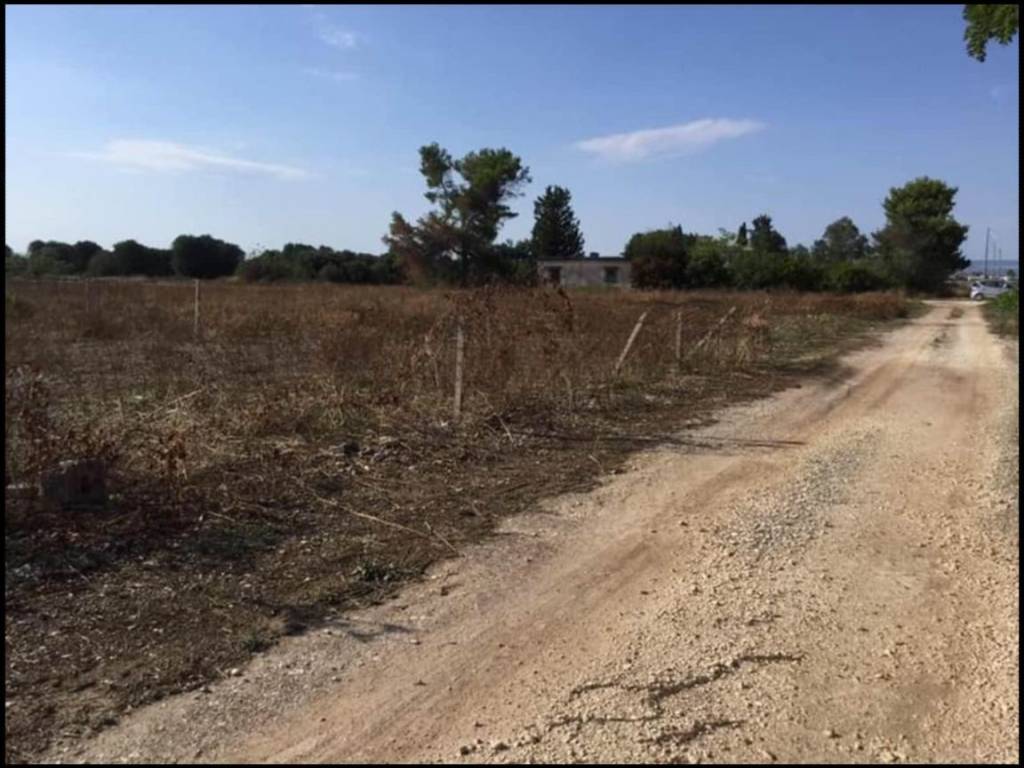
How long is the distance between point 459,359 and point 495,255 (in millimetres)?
38494

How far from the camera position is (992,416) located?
10.7 m

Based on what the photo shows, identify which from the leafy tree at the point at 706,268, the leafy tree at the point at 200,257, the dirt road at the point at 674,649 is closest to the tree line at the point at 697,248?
the leafy tree at the point at 706,268

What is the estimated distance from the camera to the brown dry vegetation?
153 inches

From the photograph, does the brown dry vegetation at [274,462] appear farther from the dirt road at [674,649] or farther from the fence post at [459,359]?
the dirt road at [674,649]

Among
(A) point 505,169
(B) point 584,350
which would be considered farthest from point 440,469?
(A) point 505,169

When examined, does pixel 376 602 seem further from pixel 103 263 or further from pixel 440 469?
pixel 103 263

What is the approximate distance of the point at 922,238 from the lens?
212 ft

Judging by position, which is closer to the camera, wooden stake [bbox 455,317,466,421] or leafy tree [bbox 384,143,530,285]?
wooden stake [bbox 455,317,466,421]

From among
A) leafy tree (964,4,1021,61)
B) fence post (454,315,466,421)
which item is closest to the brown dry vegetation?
fence post (454,315,466,421)

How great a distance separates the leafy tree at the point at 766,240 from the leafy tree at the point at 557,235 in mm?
36398

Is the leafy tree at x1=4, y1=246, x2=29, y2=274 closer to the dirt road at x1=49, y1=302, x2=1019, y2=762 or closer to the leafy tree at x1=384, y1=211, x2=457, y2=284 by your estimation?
the dirt road at x1=49, y1=302, x2=1019, y2=762

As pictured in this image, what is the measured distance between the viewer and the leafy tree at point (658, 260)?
50.4 meters

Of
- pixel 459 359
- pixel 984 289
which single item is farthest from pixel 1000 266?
pixel 459 359

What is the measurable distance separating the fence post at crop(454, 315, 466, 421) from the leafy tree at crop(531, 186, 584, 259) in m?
7.04
